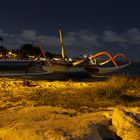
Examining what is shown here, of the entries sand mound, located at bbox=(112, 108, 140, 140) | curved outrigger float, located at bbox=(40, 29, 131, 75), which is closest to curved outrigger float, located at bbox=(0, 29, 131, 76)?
curved outrigger float, located at bbox=(40, 29, 131, 75)

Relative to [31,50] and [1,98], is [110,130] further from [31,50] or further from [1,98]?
[31,50]

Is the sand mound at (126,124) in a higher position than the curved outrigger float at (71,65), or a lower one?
lower

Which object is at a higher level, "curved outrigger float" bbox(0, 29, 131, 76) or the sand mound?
"curved outrigger float" bbox(0, 29, 131, 76)

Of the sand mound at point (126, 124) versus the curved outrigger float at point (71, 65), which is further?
the curved outrigger float at point (71, 65)

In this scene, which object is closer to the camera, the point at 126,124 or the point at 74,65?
the point at 126,124

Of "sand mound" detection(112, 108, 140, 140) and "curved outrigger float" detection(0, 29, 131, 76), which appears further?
"curved outrigger float" detection(0, 29, 131, 76)

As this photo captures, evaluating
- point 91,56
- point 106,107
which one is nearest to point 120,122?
point 106,107

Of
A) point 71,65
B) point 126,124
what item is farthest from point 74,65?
point 126,124

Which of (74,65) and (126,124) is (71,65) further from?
(126,124)

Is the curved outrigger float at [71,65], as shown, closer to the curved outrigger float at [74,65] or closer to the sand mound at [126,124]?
the curved outrigger float at [74,65]

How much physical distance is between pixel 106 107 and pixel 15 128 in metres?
5.25

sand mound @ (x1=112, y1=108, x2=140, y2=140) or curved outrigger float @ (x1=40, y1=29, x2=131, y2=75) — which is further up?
curved outrigger float @ (x1=40, y1=29, x2=131, y2=75)

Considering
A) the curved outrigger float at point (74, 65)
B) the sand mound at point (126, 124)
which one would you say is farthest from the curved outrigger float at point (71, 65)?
the sand mound at point (126, 124)

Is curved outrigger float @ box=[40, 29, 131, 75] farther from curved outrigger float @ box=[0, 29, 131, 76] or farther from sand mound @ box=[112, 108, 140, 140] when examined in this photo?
sand mound @ box=[112, 108, 140, 140]
